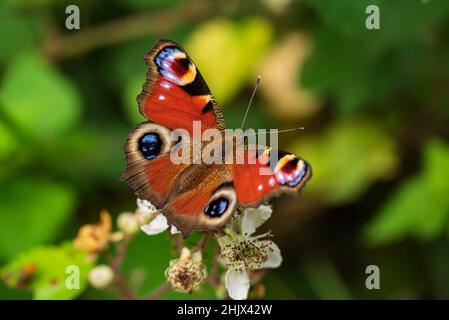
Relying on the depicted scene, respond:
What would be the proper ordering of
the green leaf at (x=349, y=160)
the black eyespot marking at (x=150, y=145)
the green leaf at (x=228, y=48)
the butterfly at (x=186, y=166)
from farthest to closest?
1. the green leaf at (x=228, y=48)
2. the green leaf at (x=349, y=160)
3. the black eyespot marking at (x=150, y=145)
4. the butterfly at (x=186, y=166)

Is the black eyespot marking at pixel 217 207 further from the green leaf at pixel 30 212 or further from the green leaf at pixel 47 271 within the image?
the green leaf at pixel 30 212

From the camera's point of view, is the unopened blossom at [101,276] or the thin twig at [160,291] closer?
the thin twig at [160,291]

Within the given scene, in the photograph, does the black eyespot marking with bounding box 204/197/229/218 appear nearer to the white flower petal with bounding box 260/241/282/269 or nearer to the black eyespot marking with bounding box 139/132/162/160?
the black eyespot marking with bounding box 139/132/162/160

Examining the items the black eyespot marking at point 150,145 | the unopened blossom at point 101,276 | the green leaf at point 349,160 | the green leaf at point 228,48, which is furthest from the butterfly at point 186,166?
the green leaf at point 228,48

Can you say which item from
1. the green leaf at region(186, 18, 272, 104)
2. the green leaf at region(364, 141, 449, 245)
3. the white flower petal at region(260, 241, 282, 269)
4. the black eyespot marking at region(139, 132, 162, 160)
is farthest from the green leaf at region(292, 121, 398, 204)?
the black eyespot marking at region(139, 132, 162, 160)

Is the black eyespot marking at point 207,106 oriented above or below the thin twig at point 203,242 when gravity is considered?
above

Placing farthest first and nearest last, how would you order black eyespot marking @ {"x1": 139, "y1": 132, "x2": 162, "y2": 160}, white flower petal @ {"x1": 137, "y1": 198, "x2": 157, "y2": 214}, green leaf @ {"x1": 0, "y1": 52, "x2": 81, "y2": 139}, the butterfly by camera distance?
green leaf @ {"x1": 0, "y1": 52, "x2": 81, "y2": 139} → white flower petal @ {"x1": 137, "y1": 198, "x2": 157, "y2": 214} → black eyespot marking @ {"x1": 139, "y1": 132, "x2": 162, "y2": 160} → the butterfly
